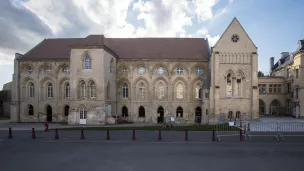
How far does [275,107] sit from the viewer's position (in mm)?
42344

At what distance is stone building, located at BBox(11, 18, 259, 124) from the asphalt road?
15.1m

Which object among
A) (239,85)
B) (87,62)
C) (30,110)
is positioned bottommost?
(30,110)

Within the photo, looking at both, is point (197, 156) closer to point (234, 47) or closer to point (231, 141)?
point (231, 141)

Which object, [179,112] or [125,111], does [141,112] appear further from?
[179,112]

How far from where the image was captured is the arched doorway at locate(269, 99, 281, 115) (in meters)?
41.9

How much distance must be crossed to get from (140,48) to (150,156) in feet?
82.3

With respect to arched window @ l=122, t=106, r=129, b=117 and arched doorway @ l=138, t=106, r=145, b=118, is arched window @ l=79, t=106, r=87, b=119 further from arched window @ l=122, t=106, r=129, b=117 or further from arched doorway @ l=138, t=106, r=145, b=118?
arched doorway @ l=138, t=106, r=145, b=118

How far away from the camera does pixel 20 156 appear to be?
35.3 ft

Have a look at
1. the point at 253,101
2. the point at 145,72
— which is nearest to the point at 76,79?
the point at 145,72

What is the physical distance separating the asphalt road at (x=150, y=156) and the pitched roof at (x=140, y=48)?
1984 centimetres

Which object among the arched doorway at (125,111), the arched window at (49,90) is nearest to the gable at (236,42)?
the arched doorway at (125,111)

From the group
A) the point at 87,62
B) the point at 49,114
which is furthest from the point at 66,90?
the point at 87,62

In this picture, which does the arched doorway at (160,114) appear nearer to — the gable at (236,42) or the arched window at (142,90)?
the arched window at (142,90)

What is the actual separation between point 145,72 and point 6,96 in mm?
32877
